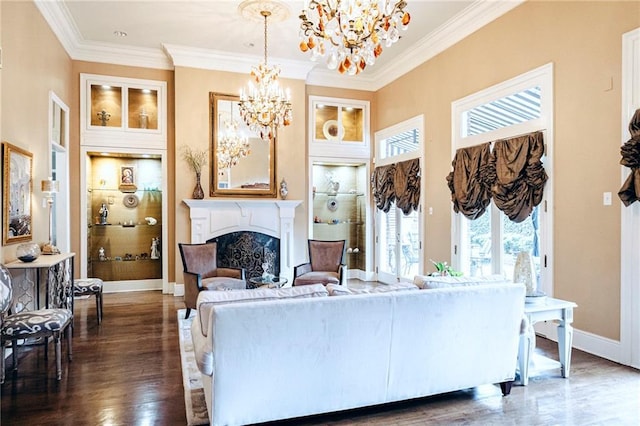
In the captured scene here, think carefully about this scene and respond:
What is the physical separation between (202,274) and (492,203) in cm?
399

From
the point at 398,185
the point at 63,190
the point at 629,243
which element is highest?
the point at 398,185

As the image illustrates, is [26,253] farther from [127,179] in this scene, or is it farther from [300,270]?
[127,179]

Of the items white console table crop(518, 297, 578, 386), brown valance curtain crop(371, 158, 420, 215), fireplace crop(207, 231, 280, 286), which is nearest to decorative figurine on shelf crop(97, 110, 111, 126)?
fireplace crop(207, 231, 280, 286)

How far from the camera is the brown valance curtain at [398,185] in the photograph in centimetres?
661

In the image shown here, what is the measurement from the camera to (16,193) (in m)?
4.00

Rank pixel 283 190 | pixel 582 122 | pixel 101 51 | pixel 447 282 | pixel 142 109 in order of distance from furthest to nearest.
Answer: pixel 283 190 → pixel 142 109 → pixel 101 51 → pixel 582 122 → pixel 447 282

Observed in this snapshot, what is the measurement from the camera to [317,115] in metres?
7.83

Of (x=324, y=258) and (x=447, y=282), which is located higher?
(x=447, y=282)

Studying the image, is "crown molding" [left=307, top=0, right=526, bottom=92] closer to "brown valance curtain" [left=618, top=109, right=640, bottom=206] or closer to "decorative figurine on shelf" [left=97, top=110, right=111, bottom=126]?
"brown valance curtain" [left=618, top=109, right=640, bottom=206]

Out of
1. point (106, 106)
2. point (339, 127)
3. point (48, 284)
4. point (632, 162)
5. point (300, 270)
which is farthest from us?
point (339, 127)

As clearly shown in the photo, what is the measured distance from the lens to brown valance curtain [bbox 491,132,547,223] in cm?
430

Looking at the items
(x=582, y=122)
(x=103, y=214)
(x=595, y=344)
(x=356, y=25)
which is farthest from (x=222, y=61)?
(x=595, y=344)

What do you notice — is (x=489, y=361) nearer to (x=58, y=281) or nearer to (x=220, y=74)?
(x=58, y=281)

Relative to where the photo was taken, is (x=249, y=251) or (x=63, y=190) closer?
(x=63, y=190)
